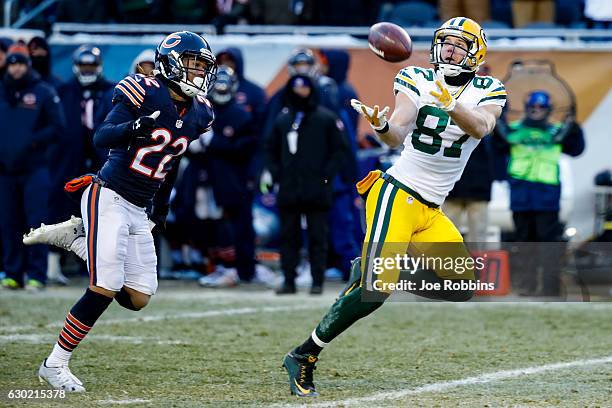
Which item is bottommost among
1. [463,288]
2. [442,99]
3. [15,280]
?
[15,280]

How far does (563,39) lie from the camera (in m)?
12.5

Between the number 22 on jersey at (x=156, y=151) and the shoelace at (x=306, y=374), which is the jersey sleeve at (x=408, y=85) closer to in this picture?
the number 22 on jersey at (x=156, y=151)

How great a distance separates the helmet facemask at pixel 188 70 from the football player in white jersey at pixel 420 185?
2.81 ft

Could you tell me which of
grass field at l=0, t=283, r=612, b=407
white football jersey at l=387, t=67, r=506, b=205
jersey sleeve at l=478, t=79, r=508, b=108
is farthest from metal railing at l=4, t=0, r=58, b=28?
jersey sleeve at l=478, t=79, r=508, b=108

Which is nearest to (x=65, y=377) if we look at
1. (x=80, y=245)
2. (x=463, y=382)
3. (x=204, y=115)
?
(x=80, y=245)

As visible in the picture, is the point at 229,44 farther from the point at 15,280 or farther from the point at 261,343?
the point at 261,343

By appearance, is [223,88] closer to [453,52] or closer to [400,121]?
[453,52]

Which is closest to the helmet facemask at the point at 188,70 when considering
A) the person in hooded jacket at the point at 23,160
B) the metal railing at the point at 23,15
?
the person in hooded jacket at the point at 23,160

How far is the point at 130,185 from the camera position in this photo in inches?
238

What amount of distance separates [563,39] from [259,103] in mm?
3142

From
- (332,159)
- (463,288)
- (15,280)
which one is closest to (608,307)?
(332,159)

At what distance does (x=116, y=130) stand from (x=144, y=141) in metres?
0.22

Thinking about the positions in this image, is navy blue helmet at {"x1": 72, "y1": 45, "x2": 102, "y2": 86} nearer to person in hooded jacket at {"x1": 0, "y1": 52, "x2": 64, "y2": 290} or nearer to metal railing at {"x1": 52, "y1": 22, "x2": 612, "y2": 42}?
person in hooded jacket at {"x1": 0, "y1": 52, "x2": 64, "y2": 290}

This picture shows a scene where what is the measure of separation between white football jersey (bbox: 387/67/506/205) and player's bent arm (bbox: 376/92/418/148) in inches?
2.2
